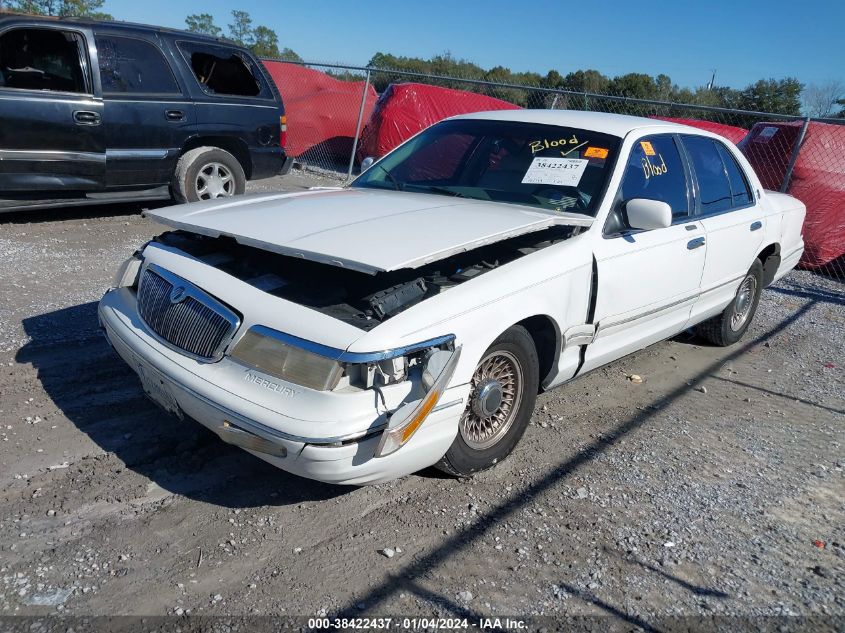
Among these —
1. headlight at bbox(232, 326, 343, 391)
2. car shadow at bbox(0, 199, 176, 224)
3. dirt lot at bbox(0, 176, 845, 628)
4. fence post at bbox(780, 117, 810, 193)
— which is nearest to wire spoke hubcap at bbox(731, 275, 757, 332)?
dirt lot at bbox(0, 176, 845, 628)

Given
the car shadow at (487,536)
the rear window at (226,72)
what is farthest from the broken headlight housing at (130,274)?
the rear window at (226,72)

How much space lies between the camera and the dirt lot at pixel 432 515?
2822mm

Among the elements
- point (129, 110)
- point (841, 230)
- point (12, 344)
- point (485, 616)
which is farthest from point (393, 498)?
point (841, 230)

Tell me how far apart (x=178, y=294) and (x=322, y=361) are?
3.10 ft

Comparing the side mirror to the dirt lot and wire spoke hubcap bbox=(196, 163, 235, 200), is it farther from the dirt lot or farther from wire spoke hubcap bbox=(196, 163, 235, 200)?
wire spoke hubcap bbox=(196, 163, 235, 200)

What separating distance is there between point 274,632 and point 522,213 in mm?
2483

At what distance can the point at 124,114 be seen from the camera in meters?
7.57

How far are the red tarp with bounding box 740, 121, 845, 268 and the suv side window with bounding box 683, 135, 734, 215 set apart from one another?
432cm

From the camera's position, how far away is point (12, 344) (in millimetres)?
4730

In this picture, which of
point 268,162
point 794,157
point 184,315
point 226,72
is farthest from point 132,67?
point 794,157

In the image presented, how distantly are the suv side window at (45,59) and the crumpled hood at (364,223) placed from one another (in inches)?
169

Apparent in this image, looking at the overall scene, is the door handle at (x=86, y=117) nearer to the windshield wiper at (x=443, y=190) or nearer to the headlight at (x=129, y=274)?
the headlight at (x=129, y=274)

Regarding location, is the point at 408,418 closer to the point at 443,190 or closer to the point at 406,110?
the point at 443,190

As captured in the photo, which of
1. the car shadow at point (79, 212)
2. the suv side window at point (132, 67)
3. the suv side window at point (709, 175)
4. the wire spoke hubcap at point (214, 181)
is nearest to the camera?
the suv side window at point (709, 175)
